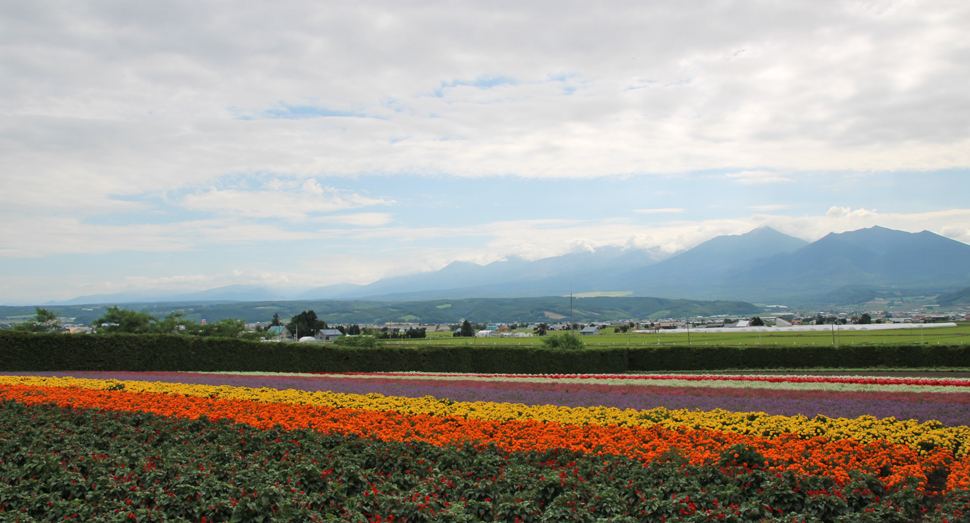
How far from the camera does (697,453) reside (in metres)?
8.13

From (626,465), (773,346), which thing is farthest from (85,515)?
(773,346)

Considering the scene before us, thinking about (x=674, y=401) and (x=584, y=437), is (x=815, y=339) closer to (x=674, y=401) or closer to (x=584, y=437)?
(x=674, y=401)

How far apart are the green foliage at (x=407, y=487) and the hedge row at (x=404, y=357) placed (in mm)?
19216

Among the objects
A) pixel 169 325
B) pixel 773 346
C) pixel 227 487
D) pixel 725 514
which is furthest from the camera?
pixel 169 325

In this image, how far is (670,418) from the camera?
11.5 metres

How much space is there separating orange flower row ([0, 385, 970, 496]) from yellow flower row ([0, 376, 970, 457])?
649 mm

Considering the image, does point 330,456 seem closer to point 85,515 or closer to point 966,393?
point 85,515

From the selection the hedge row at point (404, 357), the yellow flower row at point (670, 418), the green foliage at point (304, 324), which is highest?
the yellow flower row at point (670, 418)

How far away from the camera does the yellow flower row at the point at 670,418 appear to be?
957cm

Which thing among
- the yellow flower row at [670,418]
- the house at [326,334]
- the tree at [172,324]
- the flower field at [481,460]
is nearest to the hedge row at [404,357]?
the yellow flower row at [670,418]

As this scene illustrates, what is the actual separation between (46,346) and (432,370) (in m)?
17.0

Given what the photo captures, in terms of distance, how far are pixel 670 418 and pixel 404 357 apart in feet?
65.3

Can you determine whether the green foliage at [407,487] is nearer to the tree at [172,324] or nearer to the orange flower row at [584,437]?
the orange flower row at [584,437]

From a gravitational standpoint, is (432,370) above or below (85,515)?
below
